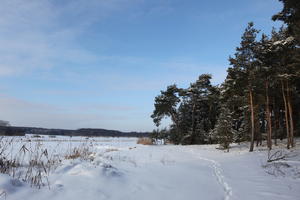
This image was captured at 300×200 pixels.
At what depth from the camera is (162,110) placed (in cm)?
3550

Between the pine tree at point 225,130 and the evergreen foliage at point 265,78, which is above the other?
the evergreen foliage at point 265,78

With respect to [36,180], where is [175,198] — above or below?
below

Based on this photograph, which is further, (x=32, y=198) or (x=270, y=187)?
(x=270, y=187)

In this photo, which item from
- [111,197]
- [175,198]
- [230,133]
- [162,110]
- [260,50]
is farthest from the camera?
[162,110]

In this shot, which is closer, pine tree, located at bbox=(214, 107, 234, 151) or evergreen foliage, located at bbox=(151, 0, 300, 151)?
evergreen foliage, located at bbox=(151, 0, 300, 151)

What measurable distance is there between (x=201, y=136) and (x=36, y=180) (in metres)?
30.7

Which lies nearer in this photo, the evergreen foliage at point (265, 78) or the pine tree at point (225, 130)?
the evergreen foliage at point (265, 78)

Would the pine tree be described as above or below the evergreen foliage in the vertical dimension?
below

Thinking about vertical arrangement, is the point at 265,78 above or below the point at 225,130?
above

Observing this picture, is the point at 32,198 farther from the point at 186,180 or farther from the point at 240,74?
the point at 240,74

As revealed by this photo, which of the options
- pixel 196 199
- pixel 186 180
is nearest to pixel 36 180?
pixel 196 199

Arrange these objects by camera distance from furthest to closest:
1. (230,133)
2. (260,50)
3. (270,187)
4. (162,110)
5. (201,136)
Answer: (162,110)
(201,136)
(230,133)
(260,50)
(270,187)

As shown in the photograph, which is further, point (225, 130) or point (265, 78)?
point (225, 130)

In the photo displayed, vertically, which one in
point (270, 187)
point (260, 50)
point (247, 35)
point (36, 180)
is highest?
point (247, 35)
